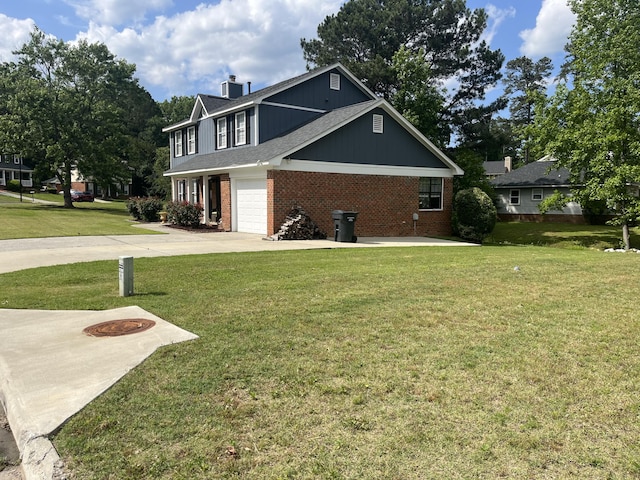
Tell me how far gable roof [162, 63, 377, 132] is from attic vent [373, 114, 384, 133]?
15.8 ft

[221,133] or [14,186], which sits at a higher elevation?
[221,133]

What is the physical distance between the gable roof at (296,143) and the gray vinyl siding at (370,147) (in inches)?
10.8

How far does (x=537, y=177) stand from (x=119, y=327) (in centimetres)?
3409

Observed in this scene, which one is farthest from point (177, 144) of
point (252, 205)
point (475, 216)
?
point (475, 216)

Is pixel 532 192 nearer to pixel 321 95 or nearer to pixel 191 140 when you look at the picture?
pixel 321 95

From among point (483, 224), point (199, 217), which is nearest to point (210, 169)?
point (199, 217)

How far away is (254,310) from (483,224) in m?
16.5

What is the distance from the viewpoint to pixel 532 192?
110ft

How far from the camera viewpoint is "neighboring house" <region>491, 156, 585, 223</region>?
31375mm

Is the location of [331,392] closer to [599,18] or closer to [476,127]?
[599,18]

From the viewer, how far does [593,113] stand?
21.3 metres

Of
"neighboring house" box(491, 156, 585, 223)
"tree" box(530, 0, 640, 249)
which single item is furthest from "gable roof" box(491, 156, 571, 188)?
"tree" box(530, 0, 640, 249)

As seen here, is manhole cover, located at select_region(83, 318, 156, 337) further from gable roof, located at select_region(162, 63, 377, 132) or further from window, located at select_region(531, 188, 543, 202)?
window, located at select_region(531, 188, 543, 202)

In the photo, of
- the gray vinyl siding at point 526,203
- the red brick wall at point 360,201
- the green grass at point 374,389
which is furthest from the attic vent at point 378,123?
the gray vinyl siding at point 526,203
